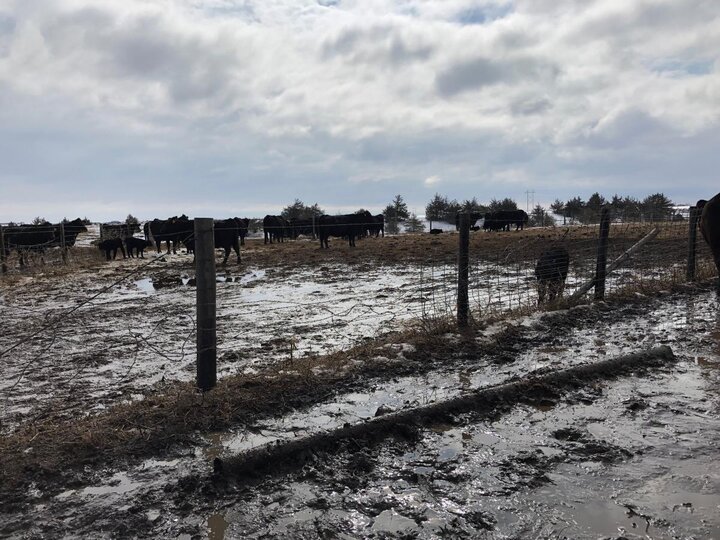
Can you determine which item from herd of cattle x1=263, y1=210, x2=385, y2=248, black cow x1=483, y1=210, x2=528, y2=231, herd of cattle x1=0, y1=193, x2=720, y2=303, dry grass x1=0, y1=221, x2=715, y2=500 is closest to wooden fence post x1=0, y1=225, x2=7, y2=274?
herd of cattle x1=0, y1=193, x2=720, y2=303

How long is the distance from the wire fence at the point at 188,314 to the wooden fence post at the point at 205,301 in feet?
2.20

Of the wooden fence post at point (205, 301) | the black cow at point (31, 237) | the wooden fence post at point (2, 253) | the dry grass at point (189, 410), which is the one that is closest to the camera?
the dry grass at point (189, 410)

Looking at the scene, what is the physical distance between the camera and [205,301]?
14.4 feet

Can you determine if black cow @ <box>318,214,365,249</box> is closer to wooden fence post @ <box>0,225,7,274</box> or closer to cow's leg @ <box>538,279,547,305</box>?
wooden fence post @ <box>0,225,7,274</box>

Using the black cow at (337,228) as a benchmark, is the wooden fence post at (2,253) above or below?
below

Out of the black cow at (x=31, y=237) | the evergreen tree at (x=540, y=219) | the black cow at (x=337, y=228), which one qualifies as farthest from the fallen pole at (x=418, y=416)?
the evergreen tree at (x=540, y=219)

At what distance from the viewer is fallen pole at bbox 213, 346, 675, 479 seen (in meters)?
3.25

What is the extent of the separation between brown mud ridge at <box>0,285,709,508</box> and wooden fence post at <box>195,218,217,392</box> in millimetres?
201

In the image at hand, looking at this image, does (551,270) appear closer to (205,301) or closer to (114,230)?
(205,301)

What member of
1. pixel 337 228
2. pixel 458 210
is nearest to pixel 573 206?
pixel 458 210

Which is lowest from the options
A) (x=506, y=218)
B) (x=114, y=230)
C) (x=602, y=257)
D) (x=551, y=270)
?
(x=551, y=270)

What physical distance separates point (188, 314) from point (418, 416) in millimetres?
6165

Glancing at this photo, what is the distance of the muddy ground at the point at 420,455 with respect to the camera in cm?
270

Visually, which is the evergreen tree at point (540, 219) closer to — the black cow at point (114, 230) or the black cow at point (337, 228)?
A: the black cow at point (337, 228)
